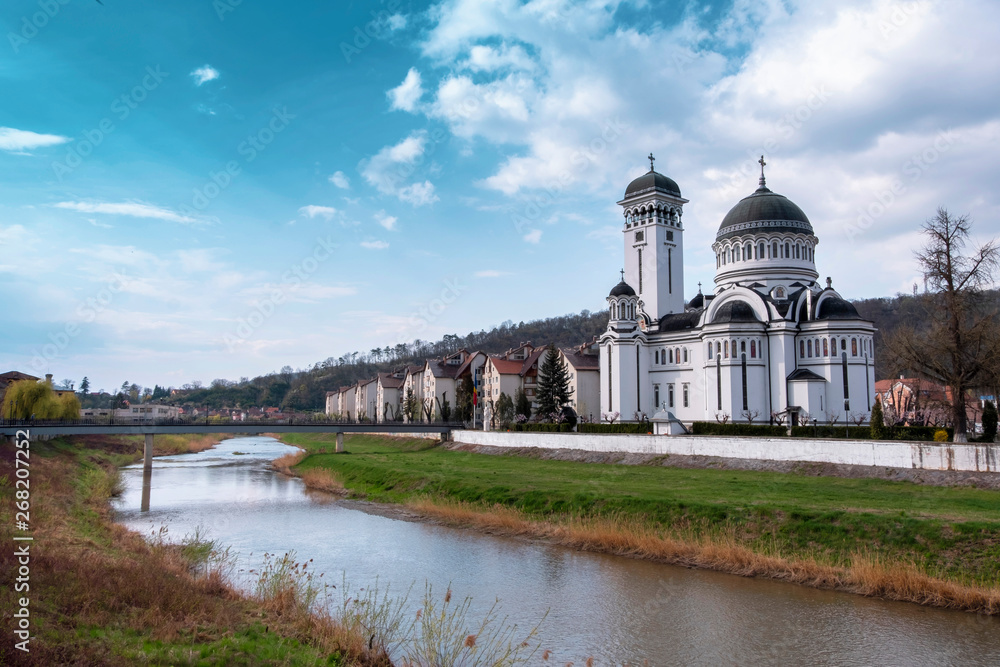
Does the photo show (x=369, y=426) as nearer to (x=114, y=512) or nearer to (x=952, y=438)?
(x=114, y=512)

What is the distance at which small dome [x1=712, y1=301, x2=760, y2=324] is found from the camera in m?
48.6

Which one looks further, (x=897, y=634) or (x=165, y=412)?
(x=165, y=412)

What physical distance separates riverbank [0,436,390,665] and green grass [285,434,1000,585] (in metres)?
12.5

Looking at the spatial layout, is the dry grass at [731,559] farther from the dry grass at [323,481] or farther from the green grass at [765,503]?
the dry grass at [323,481]

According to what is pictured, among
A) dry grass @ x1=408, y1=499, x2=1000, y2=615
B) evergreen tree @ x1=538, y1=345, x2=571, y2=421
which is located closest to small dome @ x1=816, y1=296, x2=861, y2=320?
evergreen tree @ x1=538, y1=345, x2=571, y2=421

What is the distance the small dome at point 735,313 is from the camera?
1913 inches

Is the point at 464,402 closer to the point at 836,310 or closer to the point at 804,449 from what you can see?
the point at 836,310

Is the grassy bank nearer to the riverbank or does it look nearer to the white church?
the riverbank

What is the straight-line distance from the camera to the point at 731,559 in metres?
18.2

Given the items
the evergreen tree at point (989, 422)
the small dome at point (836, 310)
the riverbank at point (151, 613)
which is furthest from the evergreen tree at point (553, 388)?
the riverbank at point (151, 613)

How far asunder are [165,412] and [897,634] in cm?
9609

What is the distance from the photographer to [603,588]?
1653 cm

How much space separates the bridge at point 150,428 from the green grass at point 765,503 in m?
10.8

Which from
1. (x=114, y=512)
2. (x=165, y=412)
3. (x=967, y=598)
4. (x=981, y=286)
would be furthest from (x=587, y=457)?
(x=165, y=412)
